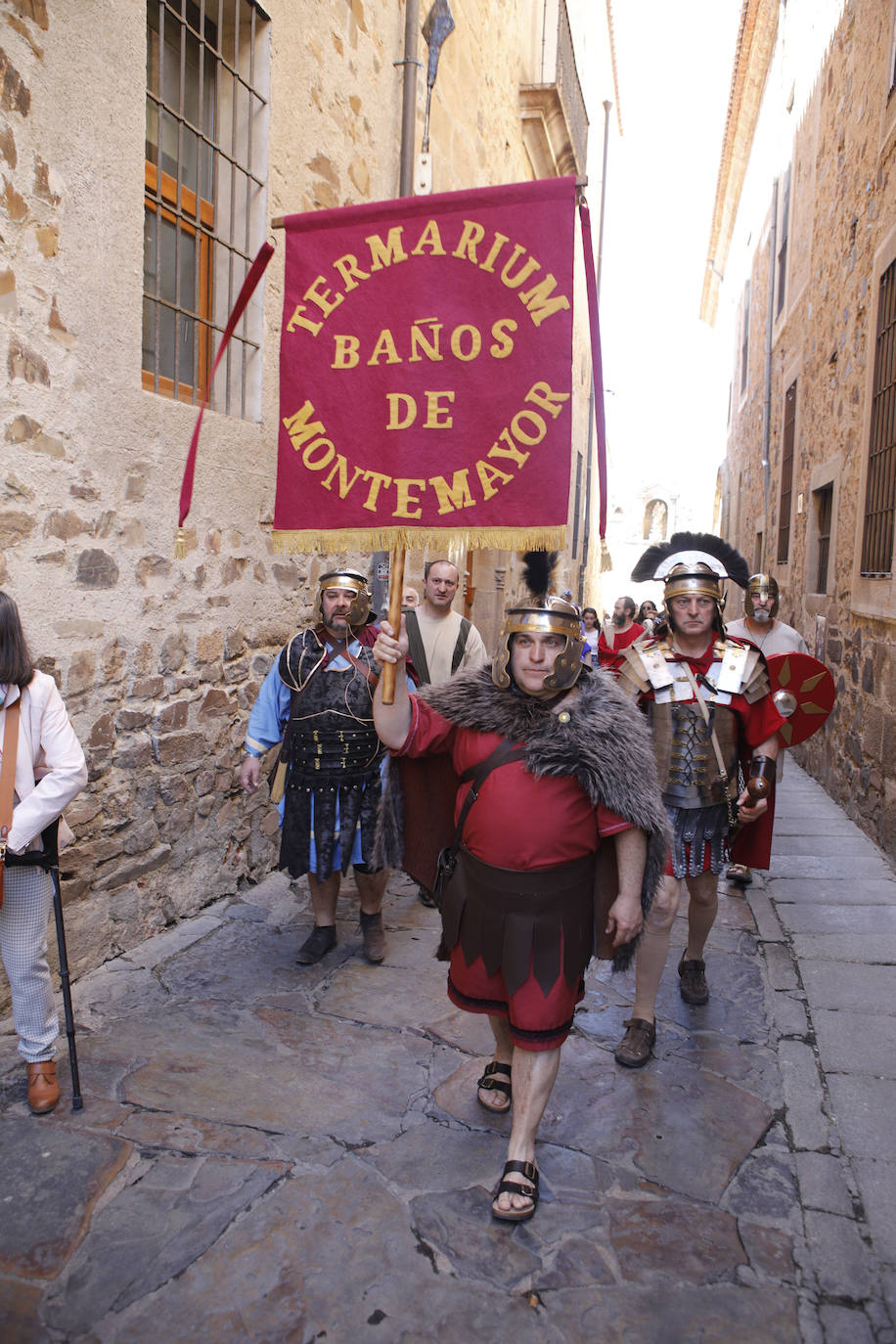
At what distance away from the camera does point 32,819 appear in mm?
2971

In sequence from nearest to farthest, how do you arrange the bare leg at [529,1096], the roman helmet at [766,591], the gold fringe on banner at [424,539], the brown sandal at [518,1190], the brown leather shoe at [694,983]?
the brown sandal at [518,1190] → the bare leg at [529,1096] → the gold fringe on banner at [424,539] → the brown leather shoe at [694,983] → the roman helmet at [766,591]

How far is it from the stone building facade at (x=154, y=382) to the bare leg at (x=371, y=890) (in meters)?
1.00

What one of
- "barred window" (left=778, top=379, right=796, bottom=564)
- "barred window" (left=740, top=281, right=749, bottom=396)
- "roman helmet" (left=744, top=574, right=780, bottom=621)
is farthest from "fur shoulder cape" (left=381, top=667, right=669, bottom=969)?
"barred window" (left=740, top=281, right=749, bottom=396)

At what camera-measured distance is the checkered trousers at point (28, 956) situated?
3117 millimetres

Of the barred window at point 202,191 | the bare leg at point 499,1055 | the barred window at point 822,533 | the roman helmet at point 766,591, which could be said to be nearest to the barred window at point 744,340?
the barred window at point 822,533

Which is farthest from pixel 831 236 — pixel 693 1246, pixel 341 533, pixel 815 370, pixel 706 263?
pixel 706 263

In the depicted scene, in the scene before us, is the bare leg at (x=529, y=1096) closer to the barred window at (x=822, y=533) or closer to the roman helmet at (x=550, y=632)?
the roman helmet at (x=550, y=632)

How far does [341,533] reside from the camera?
3092 mm

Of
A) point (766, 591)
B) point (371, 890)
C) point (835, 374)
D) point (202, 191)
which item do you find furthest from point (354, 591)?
point (835, 374)

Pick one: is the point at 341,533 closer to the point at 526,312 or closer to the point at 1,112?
the point at 526,312

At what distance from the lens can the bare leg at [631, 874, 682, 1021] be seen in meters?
3.69

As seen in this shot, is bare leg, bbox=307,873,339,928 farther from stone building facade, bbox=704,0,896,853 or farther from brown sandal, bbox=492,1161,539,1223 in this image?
stone building facade, bbox=704,0,896,853

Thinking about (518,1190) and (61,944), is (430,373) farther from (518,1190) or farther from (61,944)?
(518,1190)

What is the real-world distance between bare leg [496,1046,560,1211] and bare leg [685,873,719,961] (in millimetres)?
1377
